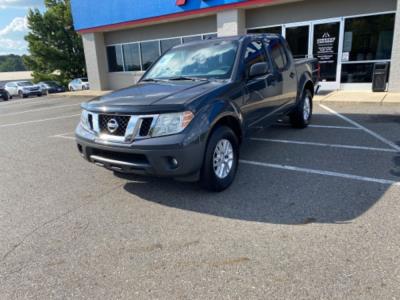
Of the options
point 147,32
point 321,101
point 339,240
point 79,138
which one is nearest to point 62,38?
point 147,32

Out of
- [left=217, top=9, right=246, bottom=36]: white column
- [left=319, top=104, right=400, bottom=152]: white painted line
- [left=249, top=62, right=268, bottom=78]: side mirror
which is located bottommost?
[left=319, top=104, right=400, bottom=152]: white painted line

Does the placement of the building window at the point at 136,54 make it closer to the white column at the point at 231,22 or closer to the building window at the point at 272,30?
the white column at the point at 231,22

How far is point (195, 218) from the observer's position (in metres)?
3.59

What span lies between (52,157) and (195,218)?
398 centimetres

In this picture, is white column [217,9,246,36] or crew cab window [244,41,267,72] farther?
white column [217,9,246,36]

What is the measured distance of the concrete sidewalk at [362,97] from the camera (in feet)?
32.7

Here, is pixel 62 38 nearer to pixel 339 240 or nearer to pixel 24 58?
pixel 24 58

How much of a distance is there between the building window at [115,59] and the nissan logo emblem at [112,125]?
17304 mm

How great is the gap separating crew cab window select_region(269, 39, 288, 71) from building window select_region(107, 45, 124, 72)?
15.6m

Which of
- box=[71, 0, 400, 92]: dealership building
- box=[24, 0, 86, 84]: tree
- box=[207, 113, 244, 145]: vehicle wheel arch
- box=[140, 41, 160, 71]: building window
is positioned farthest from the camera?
box=[24, 0, 86, 84]: tree

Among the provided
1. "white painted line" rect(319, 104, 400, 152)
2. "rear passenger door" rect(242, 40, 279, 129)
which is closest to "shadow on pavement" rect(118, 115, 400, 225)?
"rear passenger door" rect(242, 40, 279, 129)

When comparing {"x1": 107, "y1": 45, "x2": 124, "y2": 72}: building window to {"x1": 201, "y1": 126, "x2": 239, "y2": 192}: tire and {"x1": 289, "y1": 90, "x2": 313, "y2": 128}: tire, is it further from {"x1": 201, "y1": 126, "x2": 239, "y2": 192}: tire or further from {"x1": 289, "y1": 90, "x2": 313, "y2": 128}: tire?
{"x1": 201, "y1": 126, "x2": 239, "y2": 192}: tire

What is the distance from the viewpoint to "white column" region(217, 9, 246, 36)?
13.6 meters

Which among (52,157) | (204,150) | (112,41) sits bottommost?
(52,157)
